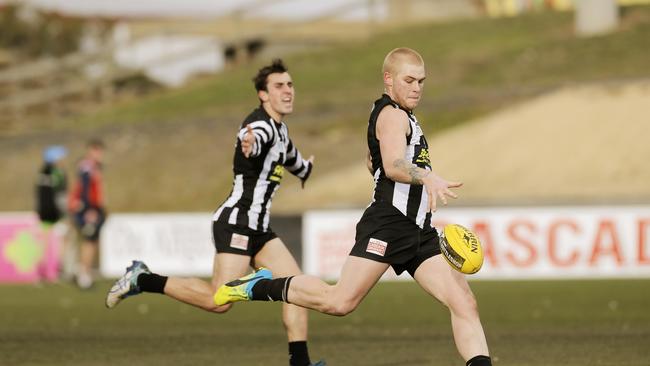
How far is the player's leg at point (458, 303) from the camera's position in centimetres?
865

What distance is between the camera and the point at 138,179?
138 ft

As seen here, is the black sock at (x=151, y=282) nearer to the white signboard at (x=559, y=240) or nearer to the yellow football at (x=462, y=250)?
the yellow football at (x=462, y=250)

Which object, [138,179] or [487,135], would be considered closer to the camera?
[487,135]

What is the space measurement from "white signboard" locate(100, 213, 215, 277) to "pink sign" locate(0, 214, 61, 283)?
970mm

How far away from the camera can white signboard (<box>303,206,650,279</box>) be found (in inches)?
896

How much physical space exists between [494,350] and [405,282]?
11.6 m

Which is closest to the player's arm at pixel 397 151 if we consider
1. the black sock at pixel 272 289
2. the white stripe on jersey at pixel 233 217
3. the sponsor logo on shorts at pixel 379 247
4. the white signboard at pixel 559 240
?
the sponsor logo on shorts at pixel 379 247

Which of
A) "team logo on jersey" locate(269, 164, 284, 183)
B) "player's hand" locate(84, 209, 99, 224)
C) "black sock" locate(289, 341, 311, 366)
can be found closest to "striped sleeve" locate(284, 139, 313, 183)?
"team logo on jersey" locate(269, 164, 284, 183)

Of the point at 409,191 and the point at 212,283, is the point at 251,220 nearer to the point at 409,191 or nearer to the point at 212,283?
the point at 212,283

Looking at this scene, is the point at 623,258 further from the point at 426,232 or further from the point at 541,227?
the point at 426,232

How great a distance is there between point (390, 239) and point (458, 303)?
0.59 m

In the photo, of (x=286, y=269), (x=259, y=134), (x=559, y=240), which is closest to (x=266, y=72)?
(x=259, y=134)

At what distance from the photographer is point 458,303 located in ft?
28.7

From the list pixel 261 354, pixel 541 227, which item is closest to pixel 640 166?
pixel 541 227
